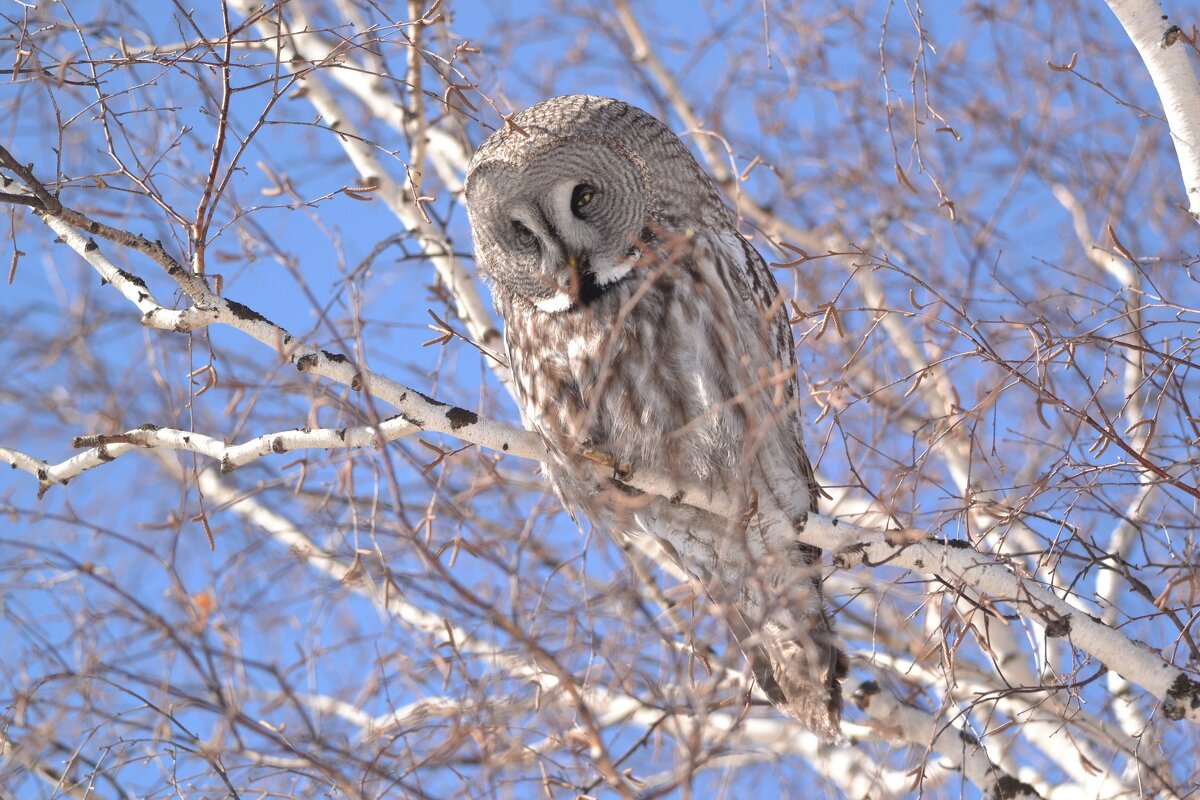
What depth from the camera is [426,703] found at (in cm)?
327

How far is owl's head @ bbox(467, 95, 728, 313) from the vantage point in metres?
3.52

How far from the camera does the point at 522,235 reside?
368 cm

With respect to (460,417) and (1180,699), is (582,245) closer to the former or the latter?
(460,417)

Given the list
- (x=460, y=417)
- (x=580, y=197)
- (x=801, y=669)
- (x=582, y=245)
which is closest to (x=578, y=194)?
(x=580, y=197)

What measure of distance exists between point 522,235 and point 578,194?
8.3 inches

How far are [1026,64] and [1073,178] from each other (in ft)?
2.04

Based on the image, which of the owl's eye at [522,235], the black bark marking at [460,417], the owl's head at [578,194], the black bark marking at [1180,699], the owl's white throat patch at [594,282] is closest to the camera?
the black bark marking at [1180,699]

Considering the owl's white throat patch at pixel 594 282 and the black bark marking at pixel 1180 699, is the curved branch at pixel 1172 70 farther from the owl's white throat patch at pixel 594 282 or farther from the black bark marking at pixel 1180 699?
the owl's white throat patch at pixel 594 282

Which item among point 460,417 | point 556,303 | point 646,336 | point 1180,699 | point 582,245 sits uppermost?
point 582,245

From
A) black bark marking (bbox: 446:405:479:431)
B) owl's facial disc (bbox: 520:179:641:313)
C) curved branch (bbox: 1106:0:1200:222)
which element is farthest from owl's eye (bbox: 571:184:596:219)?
curved branch (bbox: 1106:0:1200:222)

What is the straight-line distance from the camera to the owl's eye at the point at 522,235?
3654mm

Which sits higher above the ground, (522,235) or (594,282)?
(522,235)

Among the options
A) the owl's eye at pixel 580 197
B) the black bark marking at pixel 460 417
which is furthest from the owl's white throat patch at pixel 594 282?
the black bark marking at pixel 460 417

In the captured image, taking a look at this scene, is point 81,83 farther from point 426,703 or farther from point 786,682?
point 786,682
